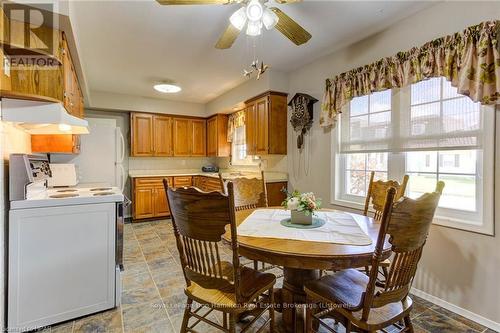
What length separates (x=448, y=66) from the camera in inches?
75.2

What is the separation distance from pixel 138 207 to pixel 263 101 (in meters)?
3.13

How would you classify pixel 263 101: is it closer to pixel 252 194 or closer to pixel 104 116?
pixel 252 194

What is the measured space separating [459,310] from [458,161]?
1.18 metres

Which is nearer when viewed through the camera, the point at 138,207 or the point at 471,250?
the point at 471,250

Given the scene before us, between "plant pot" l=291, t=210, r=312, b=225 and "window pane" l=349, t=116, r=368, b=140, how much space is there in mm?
1540

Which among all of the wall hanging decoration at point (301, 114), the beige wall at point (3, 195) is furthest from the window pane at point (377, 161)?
the beige wall at point (3, 195)

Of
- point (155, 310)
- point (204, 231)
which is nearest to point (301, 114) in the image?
point (204, 231)

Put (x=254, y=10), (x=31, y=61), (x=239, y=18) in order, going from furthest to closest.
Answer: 1. (x=31, y=61)
2. (x=239, y=18)
3. (x=254, y=10)

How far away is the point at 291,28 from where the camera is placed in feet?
6.29

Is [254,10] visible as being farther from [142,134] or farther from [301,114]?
[142,134]

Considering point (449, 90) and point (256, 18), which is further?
point (449, 90)

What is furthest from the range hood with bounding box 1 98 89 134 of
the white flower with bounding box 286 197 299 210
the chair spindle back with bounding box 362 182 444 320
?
the chair spindle back with bounding box 362 182 444 320

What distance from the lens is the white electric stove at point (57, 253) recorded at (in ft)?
5.58

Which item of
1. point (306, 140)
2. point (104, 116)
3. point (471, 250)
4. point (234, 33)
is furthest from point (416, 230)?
point (104, 116)
